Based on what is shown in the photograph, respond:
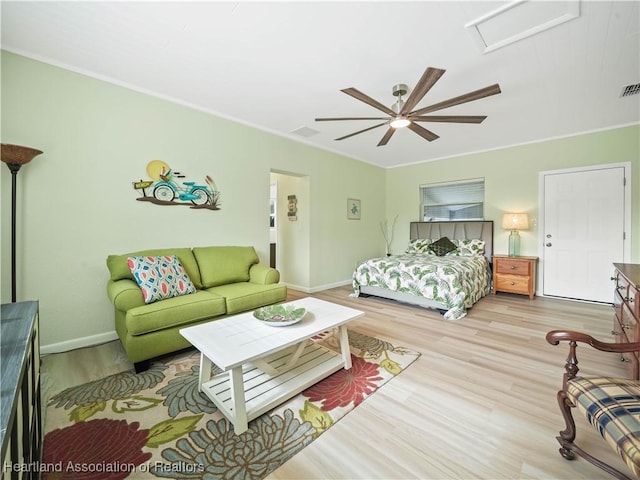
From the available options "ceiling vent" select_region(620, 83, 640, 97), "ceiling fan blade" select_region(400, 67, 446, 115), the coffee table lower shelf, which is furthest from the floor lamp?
"ceiling vent" select_region(620, 83, 640, 97)

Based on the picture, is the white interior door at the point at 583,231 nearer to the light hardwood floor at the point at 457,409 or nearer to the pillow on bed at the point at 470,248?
the pillow on bed at the point at 470,248

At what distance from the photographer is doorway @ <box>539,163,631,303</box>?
390 cm

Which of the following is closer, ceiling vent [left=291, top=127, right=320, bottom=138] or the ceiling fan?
the ceiling fan

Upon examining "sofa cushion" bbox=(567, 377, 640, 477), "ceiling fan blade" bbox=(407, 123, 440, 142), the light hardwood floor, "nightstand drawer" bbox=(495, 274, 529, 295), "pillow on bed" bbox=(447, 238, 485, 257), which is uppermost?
"ceiling fan blade" bbox=(407, 123, 440, 142)

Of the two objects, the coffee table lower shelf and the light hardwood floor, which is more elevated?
the coffee table lower shelf

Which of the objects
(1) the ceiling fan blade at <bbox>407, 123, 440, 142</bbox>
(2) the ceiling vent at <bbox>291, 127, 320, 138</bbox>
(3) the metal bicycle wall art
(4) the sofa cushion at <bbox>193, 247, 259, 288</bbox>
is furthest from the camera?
(2) the ceiling vent at <bbox>291, 127, 320, 138</bbox>

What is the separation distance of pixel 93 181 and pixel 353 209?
13.6 feet

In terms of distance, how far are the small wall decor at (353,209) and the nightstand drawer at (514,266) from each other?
267cm

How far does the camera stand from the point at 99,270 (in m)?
2.75

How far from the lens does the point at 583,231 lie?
4145mm

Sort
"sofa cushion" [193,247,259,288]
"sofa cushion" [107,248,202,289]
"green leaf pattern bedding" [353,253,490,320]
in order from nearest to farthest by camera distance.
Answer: "sofa cushion" [107,248,202,289] → "sofa cushion" [193,247,259,288] → "green leaf pattern bedding" [353,253,490,320]

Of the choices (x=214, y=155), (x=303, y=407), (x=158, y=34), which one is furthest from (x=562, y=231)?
(x=158, y=34)

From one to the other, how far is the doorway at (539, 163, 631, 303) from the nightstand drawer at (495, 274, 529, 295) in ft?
1.45

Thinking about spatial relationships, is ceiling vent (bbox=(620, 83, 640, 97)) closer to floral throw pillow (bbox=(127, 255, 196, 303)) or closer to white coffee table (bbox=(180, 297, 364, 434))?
white coffee table (bbox=(180, 297, 364, 434))
